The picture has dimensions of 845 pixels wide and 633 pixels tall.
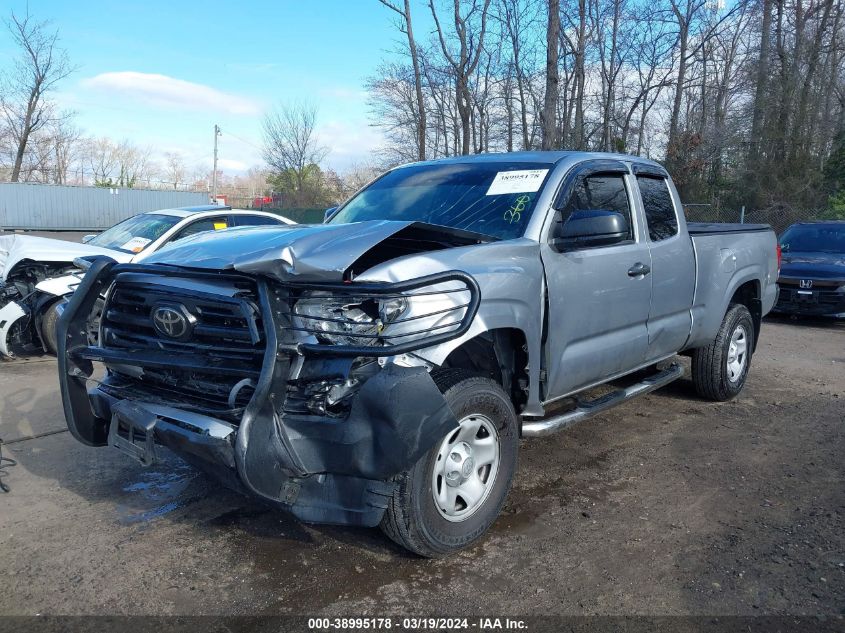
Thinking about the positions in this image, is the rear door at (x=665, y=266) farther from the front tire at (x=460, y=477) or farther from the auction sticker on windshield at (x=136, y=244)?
the auction sticker on windshield at (x=136, y=244)

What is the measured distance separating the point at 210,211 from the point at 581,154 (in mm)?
5792

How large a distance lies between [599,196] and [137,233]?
6367mm

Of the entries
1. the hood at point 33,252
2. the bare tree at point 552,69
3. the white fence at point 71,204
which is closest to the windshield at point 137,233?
the hood at point 33,252

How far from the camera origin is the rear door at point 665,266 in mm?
4824

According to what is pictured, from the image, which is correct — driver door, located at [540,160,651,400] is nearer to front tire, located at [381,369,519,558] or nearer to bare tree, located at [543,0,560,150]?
front tire, located at [381,369,519,558]

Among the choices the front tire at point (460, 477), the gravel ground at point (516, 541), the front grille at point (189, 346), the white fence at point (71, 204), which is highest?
the white fence at point (71, 204)

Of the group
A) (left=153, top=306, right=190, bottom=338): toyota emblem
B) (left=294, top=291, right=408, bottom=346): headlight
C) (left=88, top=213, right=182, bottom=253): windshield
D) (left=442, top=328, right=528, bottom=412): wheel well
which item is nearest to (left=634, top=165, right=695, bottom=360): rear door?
(left=442, top=328, right=528, bottom=412): wheel well

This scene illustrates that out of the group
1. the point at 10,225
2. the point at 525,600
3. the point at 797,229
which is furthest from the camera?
the point at 10,225

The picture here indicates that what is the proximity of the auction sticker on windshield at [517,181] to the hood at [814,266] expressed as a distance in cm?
837

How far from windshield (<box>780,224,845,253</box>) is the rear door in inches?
309

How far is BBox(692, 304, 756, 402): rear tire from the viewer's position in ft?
19.1

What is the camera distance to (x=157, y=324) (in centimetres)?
326

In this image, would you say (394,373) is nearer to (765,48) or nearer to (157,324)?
(157,324)

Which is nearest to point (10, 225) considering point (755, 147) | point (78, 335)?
point (755, 147)
